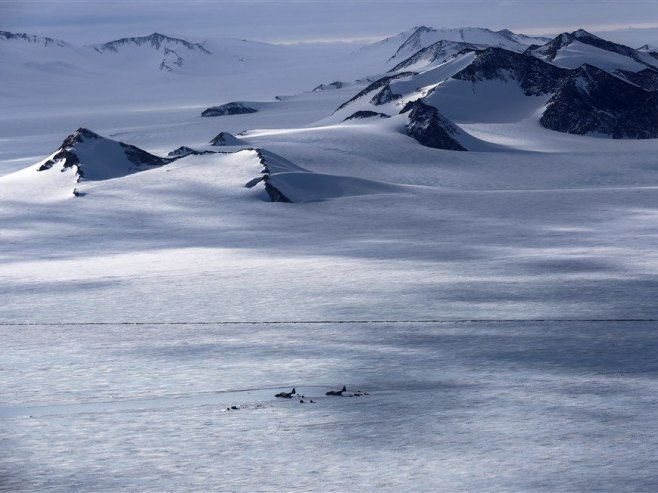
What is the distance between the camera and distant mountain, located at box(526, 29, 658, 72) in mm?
79938

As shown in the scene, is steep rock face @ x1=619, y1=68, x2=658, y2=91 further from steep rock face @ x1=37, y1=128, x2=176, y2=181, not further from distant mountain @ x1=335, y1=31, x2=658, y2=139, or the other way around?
steep rock face @ x1=37, y1=128, x2=176, y2=181

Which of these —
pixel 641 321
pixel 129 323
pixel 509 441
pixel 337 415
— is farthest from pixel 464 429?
pixel 129 323

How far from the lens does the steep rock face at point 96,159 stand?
3866 cm

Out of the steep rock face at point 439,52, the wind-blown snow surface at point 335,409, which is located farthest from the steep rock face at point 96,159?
the steep rock face at point 439,52

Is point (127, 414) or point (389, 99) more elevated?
point (389, 99)

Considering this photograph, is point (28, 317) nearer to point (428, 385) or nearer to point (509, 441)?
point (428, 385)

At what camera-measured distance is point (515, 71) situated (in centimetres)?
7200

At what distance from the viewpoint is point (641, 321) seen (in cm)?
1560

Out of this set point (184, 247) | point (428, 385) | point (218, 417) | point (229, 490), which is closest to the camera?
point (229, 490)

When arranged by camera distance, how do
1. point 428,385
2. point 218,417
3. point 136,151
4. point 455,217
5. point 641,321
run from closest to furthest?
point 218,417 < point 428,385 < point 641,321 < point 455,217 < point 136,151

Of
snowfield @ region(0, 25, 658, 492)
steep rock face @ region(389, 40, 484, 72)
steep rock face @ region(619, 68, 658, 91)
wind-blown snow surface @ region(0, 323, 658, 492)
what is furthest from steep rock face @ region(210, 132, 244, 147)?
steep rock face @ region(389, 40, 484, 72)

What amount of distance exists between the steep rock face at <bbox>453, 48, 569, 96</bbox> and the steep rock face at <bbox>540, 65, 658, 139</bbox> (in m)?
1.66

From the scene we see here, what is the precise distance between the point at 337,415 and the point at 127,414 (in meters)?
2.40

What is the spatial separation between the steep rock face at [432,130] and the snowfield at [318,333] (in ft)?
52.0
